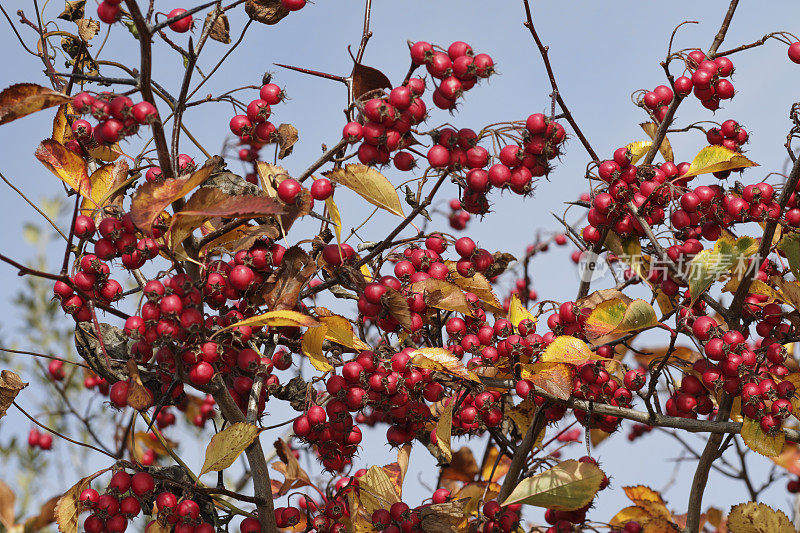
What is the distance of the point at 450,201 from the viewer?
200 inches

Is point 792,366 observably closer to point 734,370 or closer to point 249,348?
point 734,370

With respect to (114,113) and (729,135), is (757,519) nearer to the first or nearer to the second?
(729,135)

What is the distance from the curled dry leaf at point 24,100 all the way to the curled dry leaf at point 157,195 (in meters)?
0.29

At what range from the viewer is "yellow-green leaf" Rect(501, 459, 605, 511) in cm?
222

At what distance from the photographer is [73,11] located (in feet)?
8.14

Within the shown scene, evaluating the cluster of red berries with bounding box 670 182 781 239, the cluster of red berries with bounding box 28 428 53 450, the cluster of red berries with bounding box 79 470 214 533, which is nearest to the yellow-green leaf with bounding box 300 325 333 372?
the cluster of red berries with bounding box 79 470 214 533

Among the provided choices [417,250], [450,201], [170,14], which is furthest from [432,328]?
[450,201]

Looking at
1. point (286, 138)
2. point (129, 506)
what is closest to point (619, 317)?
point (286, 138)

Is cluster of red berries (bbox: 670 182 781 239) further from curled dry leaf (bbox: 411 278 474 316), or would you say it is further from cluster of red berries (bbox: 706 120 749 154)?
curled dry leaf (bbox: 411 278 474 316)

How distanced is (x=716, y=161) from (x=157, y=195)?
171 cm

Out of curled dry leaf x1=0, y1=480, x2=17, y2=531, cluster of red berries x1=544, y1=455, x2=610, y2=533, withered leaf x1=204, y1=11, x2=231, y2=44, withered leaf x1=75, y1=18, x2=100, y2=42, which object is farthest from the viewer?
curled dry leaf x1=0, y1=480, x2=17, y2=531

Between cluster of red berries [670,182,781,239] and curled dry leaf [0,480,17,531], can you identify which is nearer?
cluster of red berries [670,182,781,239]

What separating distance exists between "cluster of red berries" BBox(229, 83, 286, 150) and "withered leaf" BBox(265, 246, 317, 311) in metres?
0.40

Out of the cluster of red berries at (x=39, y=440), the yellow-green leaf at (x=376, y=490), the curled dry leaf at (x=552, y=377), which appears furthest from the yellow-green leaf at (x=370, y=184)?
the cluster of red berries at (x=39, y=440)
